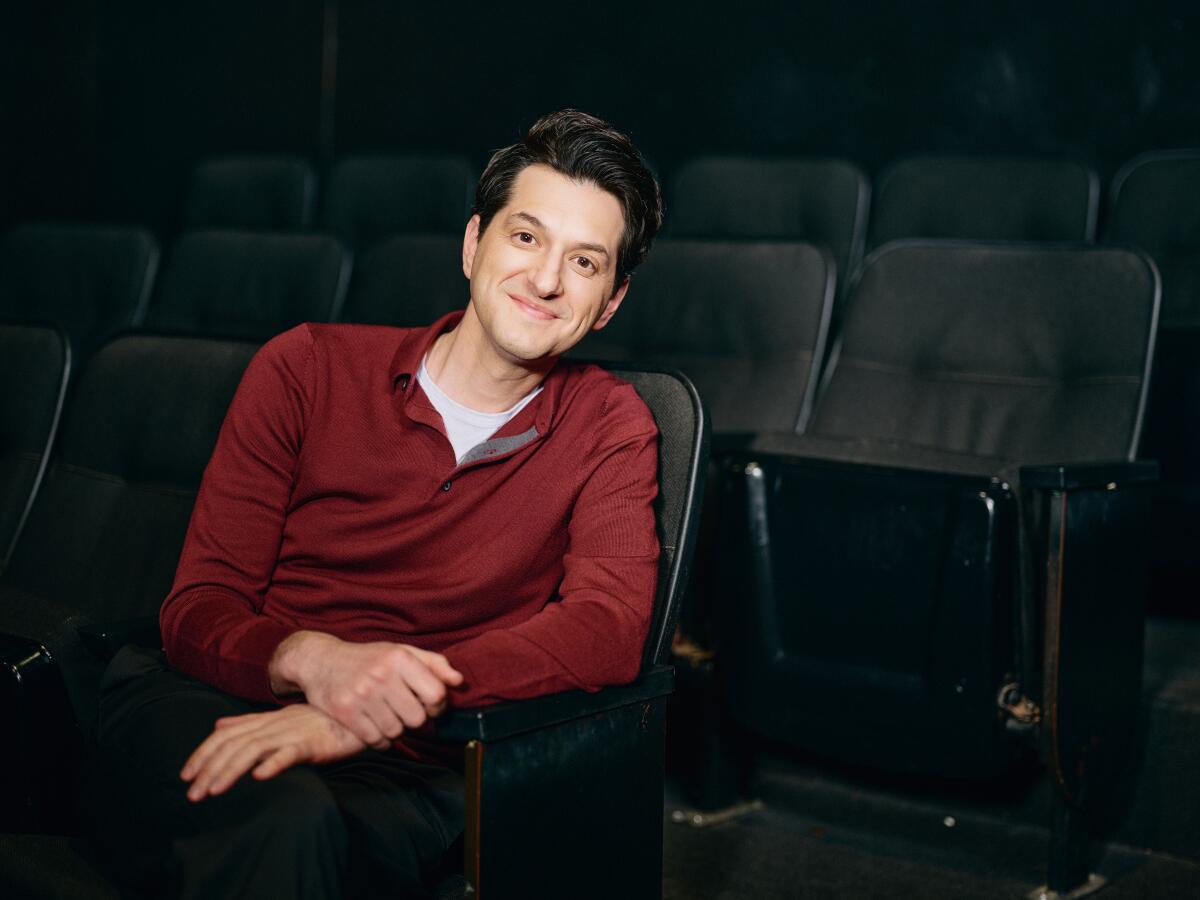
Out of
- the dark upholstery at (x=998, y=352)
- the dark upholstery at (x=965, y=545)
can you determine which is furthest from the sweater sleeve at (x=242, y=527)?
the dark upholstery at (x=998, y=352)

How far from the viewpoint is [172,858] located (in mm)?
1071

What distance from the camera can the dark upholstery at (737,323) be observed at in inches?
94.3

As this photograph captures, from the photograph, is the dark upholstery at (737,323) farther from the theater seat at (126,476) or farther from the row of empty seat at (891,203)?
the theater seat at (126,476)

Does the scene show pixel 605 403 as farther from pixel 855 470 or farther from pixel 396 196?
pixel 396 196

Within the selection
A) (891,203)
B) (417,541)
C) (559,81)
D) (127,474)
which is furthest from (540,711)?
(559,81)

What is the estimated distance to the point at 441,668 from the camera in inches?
44.9

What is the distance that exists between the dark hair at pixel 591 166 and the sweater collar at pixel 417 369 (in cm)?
13

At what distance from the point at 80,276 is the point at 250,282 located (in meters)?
0.53

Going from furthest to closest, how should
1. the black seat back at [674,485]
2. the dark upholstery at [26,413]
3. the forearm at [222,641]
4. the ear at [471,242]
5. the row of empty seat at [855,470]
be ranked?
the dark upholstery at [26,413] < the row of empty seat at [855,470] < the ear at [471,242] < the black seat back at [674,485] < the forearm at [222,641]

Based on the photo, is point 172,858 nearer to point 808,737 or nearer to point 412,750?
point 412,750

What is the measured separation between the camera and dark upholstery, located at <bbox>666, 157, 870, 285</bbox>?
2934mm

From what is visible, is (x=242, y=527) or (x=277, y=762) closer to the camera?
(x=277, y=762)

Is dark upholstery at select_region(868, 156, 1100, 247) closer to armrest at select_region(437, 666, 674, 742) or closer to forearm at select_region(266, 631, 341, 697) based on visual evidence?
armrest at select_region(437, 666, 674, 742)

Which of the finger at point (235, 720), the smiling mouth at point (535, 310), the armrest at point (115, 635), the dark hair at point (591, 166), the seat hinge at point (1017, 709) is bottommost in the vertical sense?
the seat hinge at point (1017, 709)
